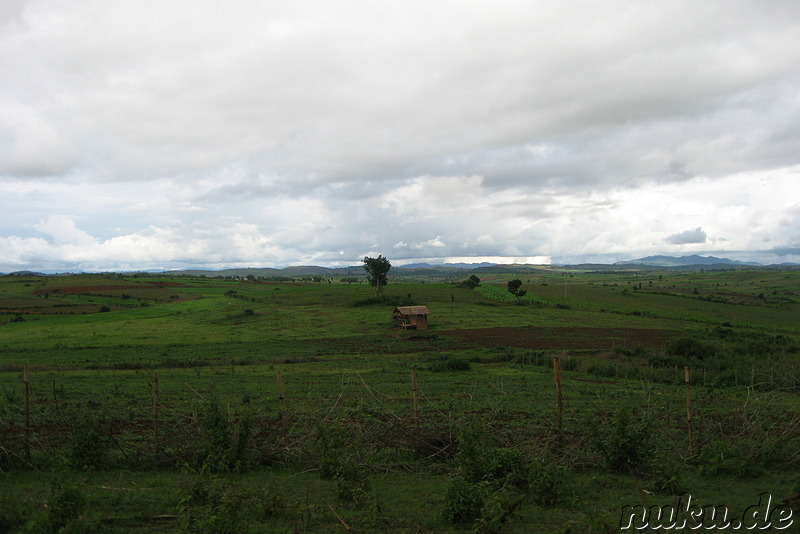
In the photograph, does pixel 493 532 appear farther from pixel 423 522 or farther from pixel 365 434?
pixel 365 434

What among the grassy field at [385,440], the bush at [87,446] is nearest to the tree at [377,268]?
the grassy field at [385,440]

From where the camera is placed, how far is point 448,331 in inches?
2160

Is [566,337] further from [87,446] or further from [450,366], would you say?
[87,446]

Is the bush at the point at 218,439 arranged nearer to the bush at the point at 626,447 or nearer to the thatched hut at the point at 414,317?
the bush at the point at 626,447

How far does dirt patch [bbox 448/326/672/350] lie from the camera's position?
44106mm

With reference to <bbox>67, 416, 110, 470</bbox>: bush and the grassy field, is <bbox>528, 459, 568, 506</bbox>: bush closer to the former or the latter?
the grassy field

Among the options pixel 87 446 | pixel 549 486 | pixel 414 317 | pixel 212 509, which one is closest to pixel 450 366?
pixel 549 486

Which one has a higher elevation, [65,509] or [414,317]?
[65,509]

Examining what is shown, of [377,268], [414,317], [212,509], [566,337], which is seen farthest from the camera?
[377,268]

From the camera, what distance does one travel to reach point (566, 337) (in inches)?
1951

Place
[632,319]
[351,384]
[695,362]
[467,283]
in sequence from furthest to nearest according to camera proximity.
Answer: [467,283] < [632,319] < [695,362] < [351,384]

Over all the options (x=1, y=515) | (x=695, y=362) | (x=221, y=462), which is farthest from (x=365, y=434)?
(x=695, y=362)

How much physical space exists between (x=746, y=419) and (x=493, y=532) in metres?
8.07

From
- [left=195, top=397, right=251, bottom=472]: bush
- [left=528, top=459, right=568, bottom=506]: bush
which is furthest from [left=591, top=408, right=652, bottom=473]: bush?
[left=195, top=397, right=251, bottom=472]: bush
